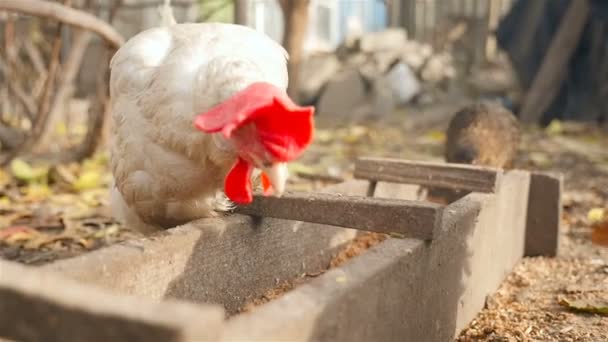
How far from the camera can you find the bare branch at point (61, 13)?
289 centimetres

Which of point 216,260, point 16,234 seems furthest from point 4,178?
point 216,260

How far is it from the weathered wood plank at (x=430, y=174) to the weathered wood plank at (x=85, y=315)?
5.91 ft

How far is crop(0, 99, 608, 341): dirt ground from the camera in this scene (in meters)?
2.35

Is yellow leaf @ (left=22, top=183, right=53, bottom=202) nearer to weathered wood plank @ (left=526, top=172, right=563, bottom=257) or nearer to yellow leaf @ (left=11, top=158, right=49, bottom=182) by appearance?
yellow leaf @ (left=11, top=158, right=49, bottom=182)

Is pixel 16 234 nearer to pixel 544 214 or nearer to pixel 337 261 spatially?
pixel 337 261

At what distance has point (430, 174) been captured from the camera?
2.88 metres

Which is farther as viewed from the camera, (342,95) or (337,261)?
(342,95)

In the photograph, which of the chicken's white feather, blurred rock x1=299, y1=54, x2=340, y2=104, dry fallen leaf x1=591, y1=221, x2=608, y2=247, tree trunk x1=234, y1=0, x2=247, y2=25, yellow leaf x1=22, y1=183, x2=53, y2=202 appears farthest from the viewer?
blurred rock x1=299, y1=54, x2=340, y2=104

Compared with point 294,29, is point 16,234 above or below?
below

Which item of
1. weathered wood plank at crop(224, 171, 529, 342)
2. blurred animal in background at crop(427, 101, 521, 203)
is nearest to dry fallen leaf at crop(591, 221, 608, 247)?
blurred animal in background at crop(427, 101, 521, 203)

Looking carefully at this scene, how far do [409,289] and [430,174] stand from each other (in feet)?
3.86

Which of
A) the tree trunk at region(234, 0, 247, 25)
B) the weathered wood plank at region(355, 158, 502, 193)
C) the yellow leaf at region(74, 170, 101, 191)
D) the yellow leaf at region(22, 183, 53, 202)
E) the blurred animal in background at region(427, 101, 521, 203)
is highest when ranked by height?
the tree trunk at region(234, 0, 247, 25)

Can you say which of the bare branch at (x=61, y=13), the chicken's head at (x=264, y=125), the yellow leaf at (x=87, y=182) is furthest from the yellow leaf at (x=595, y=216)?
the yellow leaf at (x=87, y=182)

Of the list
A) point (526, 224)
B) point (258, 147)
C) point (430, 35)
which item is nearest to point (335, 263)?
point (526, 224)
